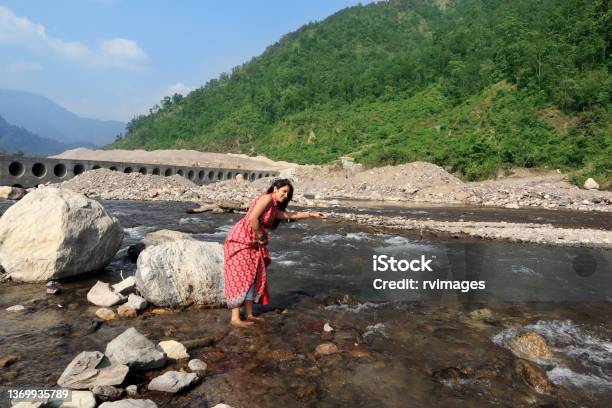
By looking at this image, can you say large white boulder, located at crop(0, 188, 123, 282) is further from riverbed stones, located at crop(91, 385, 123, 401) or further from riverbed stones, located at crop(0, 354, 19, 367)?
riverbed stones, located at crop(91, 385, 123, 401)

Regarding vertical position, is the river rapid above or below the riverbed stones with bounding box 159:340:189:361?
below

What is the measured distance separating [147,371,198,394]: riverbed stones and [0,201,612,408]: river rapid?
8 cm

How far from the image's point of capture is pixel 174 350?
4.52m

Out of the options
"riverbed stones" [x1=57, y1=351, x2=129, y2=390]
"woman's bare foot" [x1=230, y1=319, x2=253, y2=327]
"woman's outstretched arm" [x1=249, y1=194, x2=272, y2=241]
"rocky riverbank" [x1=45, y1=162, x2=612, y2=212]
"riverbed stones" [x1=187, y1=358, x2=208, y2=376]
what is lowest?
"woman's bare foot" [x1=230, y1=319, x2=253, y2=327]

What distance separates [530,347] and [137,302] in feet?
17.1

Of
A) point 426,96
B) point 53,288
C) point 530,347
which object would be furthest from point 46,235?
point 426,96

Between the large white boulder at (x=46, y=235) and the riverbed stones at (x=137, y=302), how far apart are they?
1.86m

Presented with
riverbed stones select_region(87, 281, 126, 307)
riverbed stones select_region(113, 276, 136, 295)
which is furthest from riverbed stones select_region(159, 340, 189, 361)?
riverbed stones select_region(113, 276, 136, 295)

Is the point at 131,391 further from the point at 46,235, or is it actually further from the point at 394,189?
the point at 394,189

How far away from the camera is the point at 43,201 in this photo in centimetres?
707

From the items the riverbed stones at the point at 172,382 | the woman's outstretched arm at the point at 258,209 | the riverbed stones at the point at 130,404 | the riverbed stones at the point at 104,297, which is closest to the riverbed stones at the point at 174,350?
the riverbed stones at the point at 172,382

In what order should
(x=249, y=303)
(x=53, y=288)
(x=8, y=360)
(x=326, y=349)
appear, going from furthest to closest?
(x=53, y=288) → (x=249, y=303) → (x=326, y=349) → (x=8, y=360)

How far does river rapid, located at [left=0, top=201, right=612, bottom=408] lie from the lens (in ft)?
13.1

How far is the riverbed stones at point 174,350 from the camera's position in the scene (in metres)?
4.47
